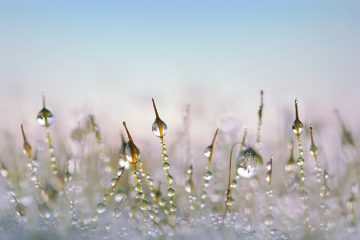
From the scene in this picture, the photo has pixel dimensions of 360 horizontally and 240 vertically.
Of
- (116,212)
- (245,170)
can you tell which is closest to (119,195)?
(116,212)

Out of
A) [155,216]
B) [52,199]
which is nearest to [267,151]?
[155,216]

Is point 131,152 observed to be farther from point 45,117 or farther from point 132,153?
point 45,117

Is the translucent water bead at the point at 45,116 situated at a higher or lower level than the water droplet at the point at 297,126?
higher

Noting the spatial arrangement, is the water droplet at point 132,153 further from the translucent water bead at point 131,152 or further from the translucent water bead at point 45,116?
the translucent water bead at point 45,116

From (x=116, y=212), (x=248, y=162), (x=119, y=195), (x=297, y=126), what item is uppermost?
(x=297, y=126)

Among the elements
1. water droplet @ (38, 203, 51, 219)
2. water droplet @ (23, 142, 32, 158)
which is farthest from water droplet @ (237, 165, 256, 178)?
water droplet @ (23, 142, 32, 158)

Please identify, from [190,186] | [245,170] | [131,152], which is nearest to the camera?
[131,152]

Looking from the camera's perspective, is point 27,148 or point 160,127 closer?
point 160,127

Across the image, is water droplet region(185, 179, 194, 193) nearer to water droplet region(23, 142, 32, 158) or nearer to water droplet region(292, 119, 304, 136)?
water droplet region(292, 119, 304, 136)

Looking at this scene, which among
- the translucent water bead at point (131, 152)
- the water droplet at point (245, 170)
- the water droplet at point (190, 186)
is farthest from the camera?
the water droplet at point (190, 186)

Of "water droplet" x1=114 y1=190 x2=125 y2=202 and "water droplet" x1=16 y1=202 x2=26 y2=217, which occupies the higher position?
"water droplet" x1=114 y1=190 x2=125 y2=202

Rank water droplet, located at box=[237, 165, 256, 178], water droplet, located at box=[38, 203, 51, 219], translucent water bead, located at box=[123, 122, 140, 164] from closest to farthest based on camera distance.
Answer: translucent water bead, located at box=[123, 122, 140, 164] < water droplet, located at box=[38, 203, 51, 219] < water droplet, located at box=[237, 165, 256, 178]

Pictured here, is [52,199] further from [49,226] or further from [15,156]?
[15,156]

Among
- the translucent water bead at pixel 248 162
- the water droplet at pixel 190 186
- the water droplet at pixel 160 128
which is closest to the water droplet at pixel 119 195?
the water droplet at pixel 190 186
